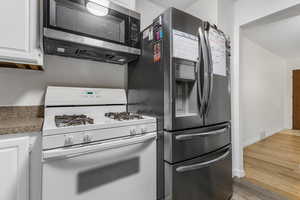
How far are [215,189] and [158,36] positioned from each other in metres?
1.48

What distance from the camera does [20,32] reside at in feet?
3.22

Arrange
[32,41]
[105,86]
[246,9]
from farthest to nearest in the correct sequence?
[246,9], [105,86], [32,41]

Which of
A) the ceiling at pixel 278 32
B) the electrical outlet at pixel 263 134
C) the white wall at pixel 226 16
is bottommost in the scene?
the electrical outlet at pixel 263 134

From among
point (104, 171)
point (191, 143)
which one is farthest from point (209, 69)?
point (104, 171)

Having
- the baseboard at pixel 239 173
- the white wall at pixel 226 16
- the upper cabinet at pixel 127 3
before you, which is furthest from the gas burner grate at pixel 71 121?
the baseboard at pixel 239 173

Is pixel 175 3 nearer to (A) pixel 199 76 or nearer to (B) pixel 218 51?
(B) pixel 218 51

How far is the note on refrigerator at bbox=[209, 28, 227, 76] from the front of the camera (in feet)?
4.48

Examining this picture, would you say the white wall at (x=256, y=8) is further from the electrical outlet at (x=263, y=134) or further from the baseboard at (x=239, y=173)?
the electrical outlet at (x=263, y=134)

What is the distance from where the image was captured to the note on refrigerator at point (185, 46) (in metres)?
1.12

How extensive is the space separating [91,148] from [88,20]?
968 mm

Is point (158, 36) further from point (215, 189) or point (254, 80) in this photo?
point (254, 80)

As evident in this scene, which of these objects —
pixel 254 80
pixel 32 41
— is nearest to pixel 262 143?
pixel 254 80

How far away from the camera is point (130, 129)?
1065 millimetres

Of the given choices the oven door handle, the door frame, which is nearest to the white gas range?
the oven door handle
